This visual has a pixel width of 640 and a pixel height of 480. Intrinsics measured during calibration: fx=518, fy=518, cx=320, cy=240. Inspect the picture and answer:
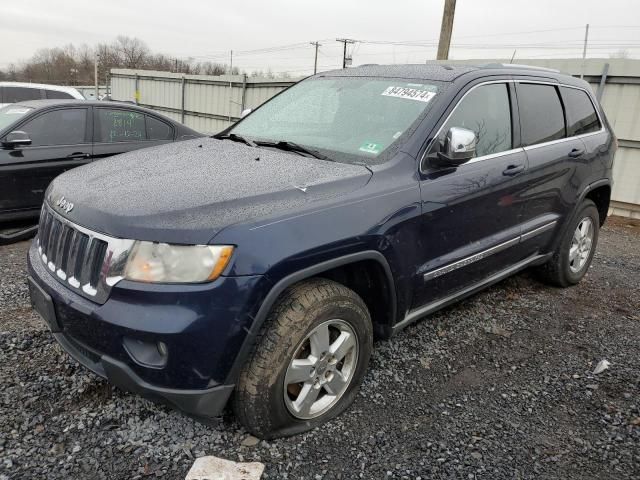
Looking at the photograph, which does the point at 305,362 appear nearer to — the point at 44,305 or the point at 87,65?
the point at 44,305

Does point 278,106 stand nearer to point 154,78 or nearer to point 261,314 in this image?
point 261,314

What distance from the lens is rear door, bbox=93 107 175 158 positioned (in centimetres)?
616

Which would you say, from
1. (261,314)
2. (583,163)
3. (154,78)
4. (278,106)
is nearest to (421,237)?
(261,314)

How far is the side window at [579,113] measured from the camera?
166 inches

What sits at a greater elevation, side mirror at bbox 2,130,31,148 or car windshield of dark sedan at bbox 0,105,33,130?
car windshield of dark sedan at bbox 0,105,33,130

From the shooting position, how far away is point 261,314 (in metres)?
2.15

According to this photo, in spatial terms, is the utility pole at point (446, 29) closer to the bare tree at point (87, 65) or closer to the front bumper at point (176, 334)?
the front bumper at point (176, 334)

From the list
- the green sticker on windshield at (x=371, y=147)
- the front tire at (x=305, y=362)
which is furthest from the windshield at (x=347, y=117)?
the front tire at (x=305, y=362)

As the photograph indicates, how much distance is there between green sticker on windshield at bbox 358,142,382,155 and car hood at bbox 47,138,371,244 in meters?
0.22

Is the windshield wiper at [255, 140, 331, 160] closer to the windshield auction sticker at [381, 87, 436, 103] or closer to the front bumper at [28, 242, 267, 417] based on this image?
the windshield auction sticker at [381, 87, 436, 103]

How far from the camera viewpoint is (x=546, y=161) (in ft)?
12.4

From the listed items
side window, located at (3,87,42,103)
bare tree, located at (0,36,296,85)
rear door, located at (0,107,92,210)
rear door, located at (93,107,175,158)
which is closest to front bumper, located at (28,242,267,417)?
rear door, located at (0,107,92,210)

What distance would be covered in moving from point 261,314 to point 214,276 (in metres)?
0.26

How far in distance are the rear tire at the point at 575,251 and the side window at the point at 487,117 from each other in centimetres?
133
